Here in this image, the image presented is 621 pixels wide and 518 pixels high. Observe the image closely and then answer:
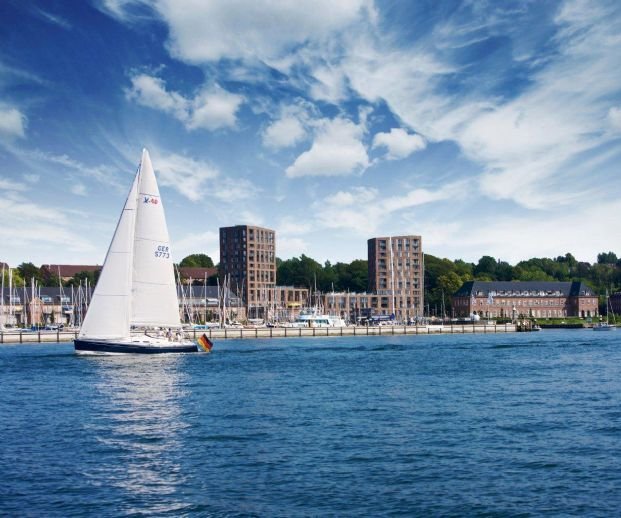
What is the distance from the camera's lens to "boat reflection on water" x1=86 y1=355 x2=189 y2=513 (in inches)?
961

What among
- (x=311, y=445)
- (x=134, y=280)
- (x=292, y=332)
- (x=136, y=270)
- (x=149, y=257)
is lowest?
(x=311, y=445)

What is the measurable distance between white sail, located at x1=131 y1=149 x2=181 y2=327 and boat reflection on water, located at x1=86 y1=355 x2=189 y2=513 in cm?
1597

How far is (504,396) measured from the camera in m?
46.2

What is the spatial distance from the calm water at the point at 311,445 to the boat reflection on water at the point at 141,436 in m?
0.10

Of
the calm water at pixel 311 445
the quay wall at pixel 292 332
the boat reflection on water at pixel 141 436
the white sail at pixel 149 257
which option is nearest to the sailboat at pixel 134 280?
the white sail at pixel 149 257

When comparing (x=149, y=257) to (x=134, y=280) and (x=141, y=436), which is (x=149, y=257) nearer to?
(x=134, y=280)

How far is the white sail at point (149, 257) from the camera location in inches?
3002

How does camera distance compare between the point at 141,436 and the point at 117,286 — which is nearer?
the point at 141,436

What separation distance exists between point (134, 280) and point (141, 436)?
4499 centimetres

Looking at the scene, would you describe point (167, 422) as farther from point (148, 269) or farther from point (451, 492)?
point (148, 269)

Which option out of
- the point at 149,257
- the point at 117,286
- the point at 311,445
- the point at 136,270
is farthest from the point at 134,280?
the point at 311,445

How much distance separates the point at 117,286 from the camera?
75.0 meters

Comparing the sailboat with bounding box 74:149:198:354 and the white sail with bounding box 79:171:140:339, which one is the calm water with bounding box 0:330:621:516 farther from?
the sailboat with bounding box 74:149:198:354

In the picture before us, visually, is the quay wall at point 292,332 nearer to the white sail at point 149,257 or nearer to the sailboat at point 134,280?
the sailboat at point 134,280
